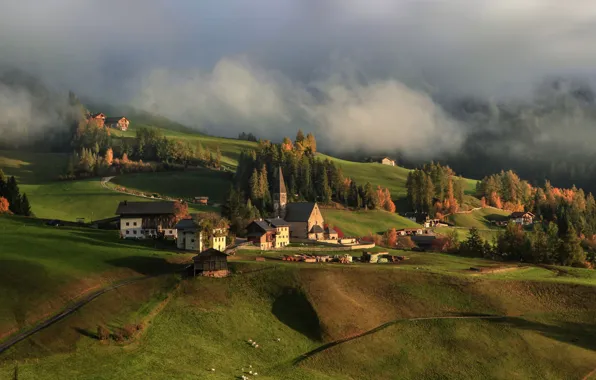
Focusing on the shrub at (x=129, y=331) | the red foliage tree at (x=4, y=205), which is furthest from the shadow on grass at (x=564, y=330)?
the red foliage tree at (x=4, y=205)

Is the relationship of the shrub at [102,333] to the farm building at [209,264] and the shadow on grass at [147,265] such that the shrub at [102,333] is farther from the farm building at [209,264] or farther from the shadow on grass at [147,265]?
the shadow on grass at [147,265]

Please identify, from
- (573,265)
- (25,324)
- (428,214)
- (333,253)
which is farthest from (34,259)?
(428,214)

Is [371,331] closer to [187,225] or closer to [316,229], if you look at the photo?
[187,225]

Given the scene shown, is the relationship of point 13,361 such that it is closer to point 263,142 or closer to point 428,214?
point 263,142

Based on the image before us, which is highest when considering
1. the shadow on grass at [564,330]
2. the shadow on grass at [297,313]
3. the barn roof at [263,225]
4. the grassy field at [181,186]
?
the grassy field at [181,186]

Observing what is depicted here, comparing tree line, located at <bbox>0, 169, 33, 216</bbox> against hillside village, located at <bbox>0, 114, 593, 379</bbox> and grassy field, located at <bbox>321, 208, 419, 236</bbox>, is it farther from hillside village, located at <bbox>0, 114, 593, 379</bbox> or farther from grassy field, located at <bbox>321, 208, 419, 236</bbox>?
grassy field, located at <bbox>321, 208, 419, 236</bbox>

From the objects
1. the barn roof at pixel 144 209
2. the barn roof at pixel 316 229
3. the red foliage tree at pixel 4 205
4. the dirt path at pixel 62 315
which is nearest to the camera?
the dirt path at pixel 62 315

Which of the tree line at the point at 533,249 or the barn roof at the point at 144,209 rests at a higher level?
the barn roof at the point at 144,209

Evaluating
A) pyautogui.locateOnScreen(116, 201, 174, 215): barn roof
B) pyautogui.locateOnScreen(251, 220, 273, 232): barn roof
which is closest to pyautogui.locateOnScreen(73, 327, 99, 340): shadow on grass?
pyautogui.locateOnScreen(251, 220, 273, 232): barn roof

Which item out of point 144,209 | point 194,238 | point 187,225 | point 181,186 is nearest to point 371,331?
point 194,238
